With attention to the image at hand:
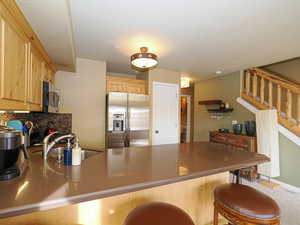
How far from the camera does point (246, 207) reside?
3.39ft

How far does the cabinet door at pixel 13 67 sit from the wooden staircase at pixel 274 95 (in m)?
4.15

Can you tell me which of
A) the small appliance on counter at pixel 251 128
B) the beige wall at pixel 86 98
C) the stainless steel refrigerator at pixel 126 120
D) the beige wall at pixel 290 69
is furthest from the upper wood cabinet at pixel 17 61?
the beige wall at pixel 290 69

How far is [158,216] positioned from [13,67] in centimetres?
160

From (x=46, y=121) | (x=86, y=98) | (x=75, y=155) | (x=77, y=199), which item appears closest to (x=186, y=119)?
(x=86, y=98)

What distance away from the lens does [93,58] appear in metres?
3.06

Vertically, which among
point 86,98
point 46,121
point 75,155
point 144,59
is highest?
point 144,59

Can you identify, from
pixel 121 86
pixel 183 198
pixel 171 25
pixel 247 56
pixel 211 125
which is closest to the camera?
pixel 183 198

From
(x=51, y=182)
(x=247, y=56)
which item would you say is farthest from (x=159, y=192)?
(x=247, y=56)

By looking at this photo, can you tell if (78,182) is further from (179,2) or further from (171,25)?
(171,25)

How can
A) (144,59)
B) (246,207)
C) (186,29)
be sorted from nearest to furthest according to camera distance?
(246,207), (186,29), (144,59)

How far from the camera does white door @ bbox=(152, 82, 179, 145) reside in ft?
12.0

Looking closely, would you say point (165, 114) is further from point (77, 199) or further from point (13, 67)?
point (77, 199)

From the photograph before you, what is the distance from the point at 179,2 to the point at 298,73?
369 centimetres

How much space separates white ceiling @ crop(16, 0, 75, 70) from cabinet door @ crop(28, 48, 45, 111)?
217 millimetres
